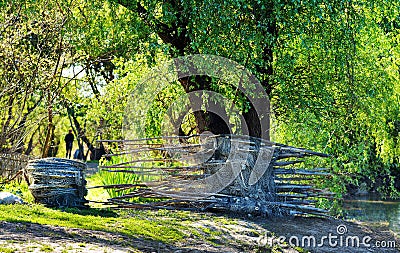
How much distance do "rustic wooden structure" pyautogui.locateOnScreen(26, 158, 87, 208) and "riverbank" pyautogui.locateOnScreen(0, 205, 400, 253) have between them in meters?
0.28

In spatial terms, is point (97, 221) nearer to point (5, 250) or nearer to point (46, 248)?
point (46, 248)

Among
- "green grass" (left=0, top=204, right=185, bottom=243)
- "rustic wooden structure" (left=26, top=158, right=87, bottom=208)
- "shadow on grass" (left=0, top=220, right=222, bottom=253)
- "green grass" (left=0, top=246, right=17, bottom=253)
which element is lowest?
"green grass" (left=0, top=246, right=17, bottom=253)

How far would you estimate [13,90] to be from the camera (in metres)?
10.8

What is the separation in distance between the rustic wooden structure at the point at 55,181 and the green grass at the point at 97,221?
0.30 metres

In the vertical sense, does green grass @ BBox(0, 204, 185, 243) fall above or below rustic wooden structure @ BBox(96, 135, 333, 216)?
below

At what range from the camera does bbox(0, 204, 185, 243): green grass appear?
5.94 m

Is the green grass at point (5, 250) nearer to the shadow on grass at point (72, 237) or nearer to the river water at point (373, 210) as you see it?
the shadow on grass at point (72, 237)

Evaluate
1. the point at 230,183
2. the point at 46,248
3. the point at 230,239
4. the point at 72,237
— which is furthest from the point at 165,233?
the point at 230,183

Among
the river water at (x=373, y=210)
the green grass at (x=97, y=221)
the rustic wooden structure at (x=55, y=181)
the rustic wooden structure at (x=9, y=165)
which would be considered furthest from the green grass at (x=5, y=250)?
the river water at (x=373, y=210)

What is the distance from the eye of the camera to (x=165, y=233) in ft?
20.2

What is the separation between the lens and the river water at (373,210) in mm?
12938

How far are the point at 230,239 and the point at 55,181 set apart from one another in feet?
8.28

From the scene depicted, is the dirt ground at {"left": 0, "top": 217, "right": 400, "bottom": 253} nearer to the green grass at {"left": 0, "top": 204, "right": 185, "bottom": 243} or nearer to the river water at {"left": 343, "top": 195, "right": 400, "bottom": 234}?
the green grass at {"left": 0, "top": 204, "right": 185, "bottom": 243}

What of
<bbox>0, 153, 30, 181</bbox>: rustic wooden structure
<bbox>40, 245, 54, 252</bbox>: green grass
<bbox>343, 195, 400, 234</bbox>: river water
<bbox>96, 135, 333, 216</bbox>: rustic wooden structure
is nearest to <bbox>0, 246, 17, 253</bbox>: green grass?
<bbox>40, 245, 54, 252</bbox>: green grass
